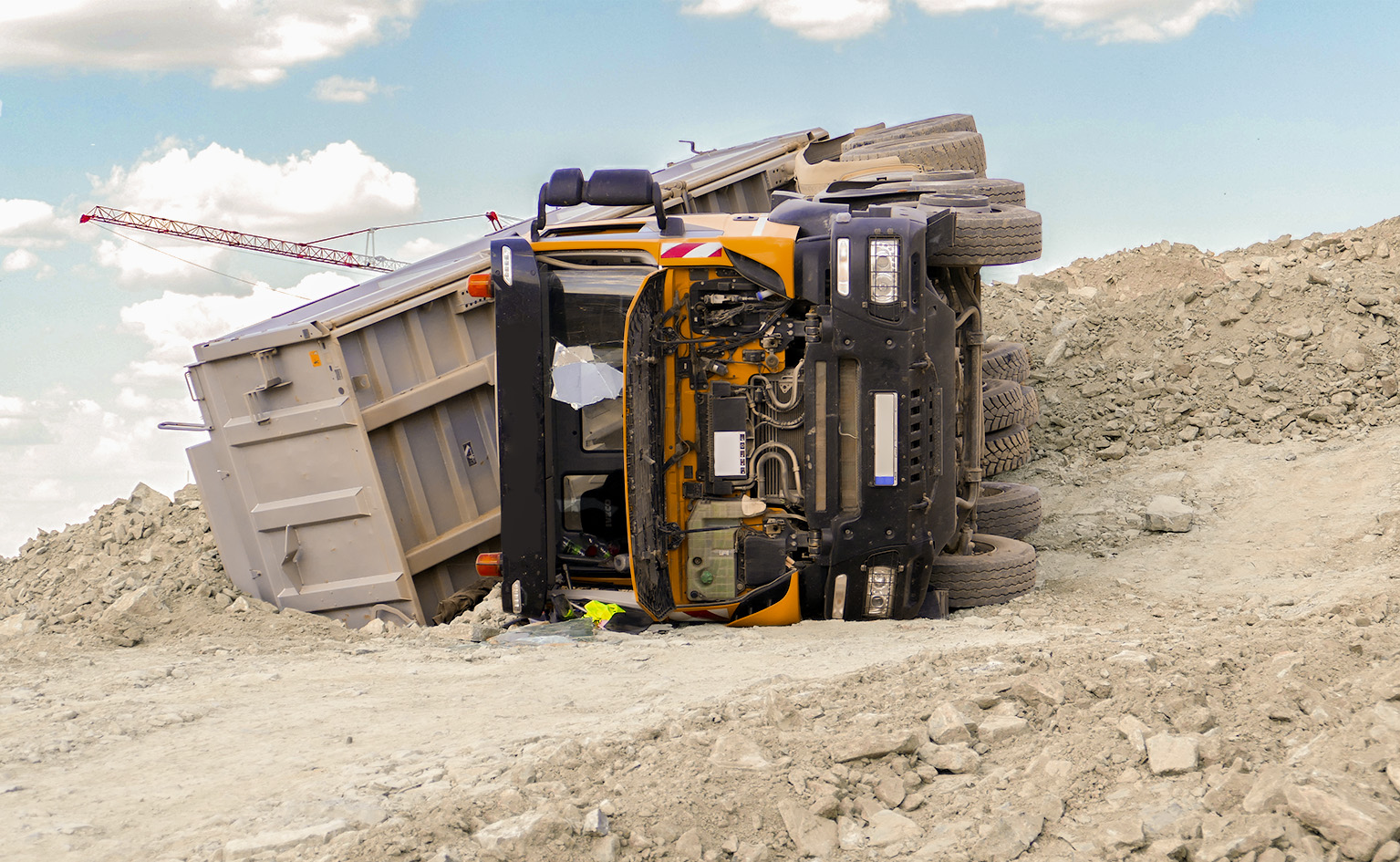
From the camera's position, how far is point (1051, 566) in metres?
8.10

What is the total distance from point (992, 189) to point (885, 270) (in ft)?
5.63

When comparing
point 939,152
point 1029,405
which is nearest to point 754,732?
point 1029,405

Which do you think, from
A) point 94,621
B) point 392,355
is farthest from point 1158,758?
point 94,621

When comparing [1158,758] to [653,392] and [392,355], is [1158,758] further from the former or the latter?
[392,355]

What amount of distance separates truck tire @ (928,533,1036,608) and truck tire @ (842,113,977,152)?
16.9ft

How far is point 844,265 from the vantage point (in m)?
5.99

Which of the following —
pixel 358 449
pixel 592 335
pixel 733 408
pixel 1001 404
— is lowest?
pixel 1001 404

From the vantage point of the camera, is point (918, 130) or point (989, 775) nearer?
point (989, 775)

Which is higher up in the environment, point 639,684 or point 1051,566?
point 639,684

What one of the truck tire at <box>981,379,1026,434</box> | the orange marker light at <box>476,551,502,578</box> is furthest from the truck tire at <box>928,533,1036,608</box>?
the orange marker light at <box>476,551,502,578</box>

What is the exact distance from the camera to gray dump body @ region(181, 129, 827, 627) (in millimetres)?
7508

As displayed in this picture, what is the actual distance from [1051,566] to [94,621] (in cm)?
668

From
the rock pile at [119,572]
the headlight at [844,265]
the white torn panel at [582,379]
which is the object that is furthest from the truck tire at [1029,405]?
the rock pile at [119,572]

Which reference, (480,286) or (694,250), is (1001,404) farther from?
(480,286)
